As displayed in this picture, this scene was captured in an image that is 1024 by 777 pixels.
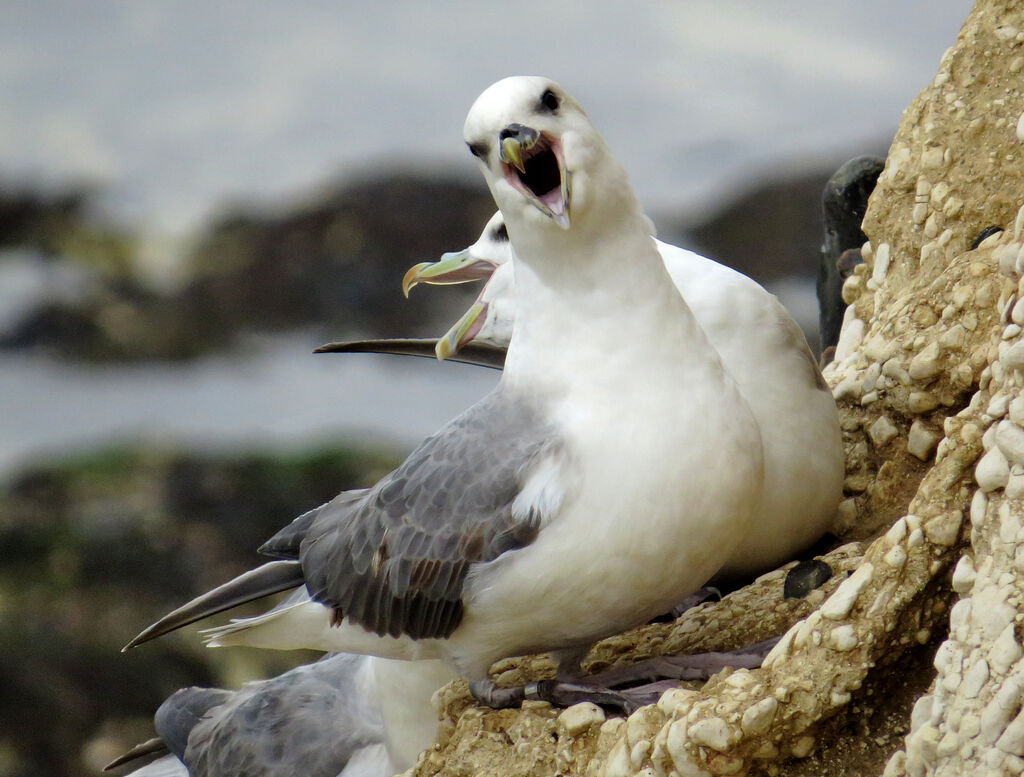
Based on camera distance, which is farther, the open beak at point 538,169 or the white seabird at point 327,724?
the white seabird at point 327,724

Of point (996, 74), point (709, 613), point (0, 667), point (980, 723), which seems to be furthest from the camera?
point (0, 667)

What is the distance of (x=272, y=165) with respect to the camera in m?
6.49

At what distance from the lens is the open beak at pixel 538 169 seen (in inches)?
63.6

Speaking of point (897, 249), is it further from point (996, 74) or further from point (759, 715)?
point (759, 715)

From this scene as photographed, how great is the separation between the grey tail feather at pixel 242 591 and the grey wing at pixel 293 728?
373 millimetres

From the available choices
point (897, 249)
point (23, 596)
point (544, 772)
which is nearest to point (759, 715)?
point (544, 772)

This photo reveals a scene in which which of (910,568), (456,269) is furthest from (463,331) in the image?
(910,568)

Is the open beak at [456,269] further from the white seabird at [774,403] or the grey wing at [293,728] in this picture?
the grey wing at [293,728]

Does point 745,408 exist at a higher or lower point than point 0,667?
higher

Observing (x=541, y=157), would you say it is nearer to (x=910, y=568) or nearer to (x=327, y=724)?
(x=910, y=568)

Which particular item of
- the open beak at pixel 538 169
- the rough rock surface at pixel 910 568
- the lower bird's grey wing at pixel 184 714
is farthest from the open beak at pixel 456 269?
the lower bird's grey wing at pixel 184 714

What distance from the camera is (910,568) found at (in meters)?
1.49

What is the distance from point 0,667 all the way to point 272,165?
2822 millimetres

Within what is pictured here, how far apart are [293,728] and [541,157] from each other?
1.20 meters
